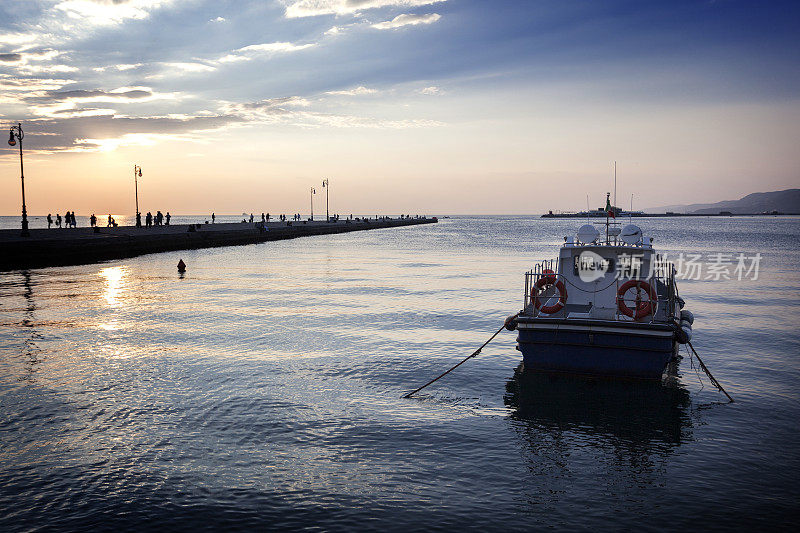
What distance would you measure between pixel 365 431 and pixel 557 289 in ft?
25.1

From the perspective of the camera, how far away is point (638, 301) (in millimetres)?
14492

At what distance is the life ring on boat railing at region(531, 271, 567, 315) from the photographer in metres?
15.1

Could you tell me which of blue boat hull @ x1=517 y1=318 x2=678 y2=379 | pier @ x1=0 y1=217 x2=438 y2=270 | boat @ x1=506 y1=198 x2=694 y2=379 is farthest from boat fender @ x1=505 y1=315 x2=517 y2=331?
pier @ x1=0 y1=217 x2=438 y2=270

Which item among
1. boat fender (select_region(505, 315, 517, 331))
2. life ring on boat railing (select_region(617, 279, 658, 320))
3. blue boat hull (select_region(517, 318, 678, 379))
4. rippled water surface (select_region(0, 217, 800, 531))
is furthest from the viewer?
boat fender (select_region(505, 315, 517, 331))

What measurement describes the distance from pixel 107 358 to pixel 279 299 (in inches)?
500

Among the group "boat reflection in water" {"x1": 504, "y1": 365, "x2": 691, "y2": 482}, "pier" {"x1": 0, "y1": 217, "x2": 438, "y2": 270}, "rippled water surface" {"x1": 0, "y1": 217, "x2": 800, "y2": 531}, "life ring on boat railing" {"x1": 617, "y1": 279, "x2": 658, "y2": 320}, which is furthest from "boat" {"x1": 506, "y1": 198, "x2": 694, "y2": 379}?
"pier" {"x1": 0, "y1": 217, "x2": 438, "y2": 270}

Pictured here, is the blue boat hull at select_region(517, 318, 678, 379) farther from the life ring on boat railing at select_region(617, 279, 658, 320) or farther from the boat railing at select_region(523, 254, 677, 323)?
the boat railing at select_region(523, 254, 677, 323)

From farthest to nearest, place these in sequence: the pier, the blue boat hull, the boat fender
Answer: the pier → the boat fender → the blue boat hull

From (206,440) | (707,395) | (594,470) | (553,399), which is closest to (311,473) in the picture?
(206,440)

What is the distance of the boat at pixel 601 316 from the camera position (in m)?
13.6

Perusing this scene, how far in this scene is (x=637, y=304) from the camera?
14461mm

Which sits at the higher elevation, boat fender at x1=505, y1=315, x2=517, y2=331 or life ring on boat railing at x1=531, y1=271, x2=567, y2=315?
life ring on boat railing at x1=531, y1=271, x2=567, y2=315

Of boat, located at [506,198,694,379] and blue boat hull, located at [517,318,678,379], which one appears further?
boat, located at [506,198,694,379]

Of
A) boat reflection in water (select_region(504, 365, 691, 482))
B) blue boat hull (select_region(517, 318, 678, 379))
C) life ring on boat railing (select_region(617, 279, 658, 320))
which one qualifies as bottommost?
boat reflection in water (select_region(504, 365, 691, 482))
